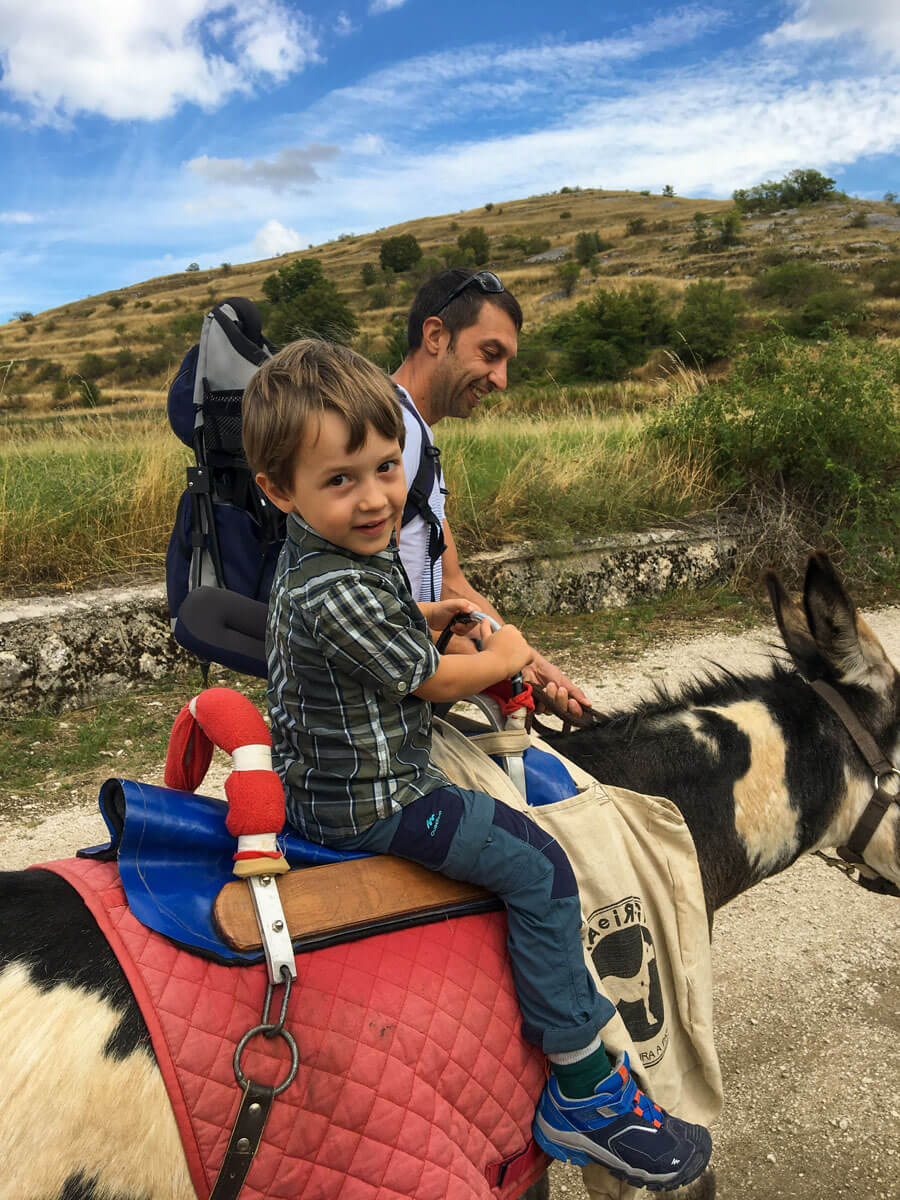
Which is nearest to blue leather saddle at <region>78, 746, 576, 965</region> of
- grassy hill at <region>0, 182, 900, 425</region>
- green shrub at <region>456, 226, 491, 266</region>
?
grassy hill at <region>0, 182, 900, 425</region>

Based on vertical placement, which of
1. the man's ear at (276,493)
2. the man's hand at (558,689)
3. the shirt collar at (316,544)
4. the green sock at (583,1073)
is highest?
the man's ear at (276,493)

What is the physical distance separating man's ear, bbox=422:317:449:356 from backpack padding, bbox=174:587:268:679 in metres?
1.47

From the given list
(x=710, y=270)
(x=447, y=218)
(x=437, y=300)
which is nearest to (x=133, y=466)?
(x=437, y=300)

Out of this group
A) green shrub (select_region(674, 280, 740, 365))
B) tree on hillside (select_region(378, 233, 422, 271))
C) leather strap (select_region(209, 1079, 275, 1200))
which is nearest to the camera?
leather strap (select_region(209, 1079, 275, 1200))

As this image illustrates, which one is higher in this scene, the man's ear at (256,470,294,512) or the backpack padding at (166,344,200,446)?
the backpack padding at (166,344,200,446)

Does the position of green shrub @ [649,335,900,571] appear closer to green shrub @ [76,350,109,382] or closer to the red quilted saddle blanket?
the red quilted saddle blanket

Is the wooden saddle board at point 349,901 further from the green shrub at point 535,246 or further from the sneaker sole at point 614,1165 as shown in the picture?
the green shrub at point 535,246

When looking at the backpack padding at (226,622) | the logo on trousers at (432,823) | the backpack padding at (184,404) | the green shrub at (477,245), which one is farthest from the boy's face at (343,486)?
the green shrub at (477,245)

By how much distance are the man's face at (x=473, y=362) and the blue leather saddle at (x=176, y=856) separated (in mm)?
1855

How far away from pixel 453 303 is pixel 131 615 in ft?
12.5

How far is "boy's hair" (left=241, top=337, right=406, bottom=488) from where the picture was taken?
1.62m

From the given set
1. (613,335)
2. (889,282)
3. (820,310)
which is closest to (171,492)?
(613,335)

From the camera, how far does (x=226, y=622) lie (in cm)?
201

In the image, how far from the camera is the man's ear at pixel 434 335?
305 centimetres
